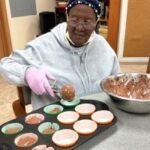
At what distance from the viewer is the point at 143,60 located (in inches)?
121

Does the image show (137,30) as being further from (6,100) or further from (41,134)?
(41,134)

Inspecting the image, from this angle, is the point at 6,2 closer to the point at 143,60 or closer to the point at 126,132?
the point at 143,60

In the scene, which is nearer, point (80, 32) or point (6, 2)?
point (80, 32)

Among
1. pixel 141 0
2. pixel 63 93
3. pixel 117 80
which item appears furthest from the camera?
pixel 141 0

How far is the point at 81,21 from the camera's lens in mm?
934

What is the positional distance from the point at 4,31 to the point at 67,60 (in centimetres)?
188

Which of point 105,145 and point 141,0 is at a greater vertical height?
point 141,0

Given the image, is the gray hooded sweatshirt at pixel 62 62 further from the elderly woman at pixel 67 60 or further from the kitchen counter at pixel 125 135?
the kitchen counter at pixel 125 135

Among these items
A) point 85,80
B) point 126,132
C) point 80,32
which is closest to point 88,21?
point 80,32

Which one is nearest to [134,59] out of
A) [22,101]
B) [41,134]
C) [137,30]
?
[137,30]

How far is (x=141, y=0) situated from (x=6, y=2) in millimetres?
1619

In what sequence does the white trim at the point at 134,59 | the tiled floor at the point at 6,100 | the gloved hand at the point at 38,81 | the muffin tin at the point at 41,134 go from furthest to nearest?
the white trim at the point at 134,59
the tiled floor at the point at 6,100
the gloved hand at the point at 38,81
the muffin tin at the point at 41,134

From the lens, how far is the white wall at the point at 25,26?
2818 mm

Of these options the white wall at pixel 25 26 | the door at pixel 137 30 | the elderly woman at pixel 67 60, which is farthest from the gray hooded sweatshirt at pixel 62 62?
the door at pixel 137 30
